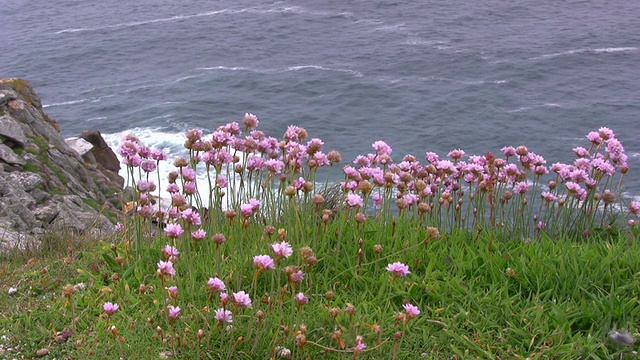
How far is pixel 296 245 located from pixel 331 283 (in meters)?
0.45

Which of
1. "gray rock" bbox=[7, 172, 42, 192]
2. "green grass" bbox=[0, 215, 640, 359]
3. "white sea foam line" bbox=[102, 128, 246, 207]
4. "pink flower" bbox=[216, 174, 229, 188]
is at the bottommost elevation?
"white sea foam line" bbox=[102, 128, 246, 207]

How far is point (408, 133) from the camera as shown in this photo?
111ft

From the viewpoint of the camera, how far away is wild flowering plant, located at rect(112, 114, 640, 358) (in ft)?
15.3

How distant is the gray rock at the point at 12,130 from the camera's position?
14227mm

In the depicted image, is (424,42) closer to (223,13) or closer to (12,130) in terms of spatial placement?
(223,13)

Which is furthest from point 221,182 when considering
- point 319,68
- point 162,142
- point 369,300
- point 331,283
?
point 319,68

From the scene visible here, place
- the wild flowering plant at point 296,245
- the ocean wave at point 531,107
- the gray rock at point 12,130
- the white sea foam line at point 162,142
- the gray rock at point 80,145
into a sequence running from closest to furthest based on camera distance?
1. the wild flowering plant at point 296,245
2. the gray rock at point 12,130
3. the gray rock at point 80,145
4. the white sea foam line at point 162,142
5. the ocean wave at point 531,107

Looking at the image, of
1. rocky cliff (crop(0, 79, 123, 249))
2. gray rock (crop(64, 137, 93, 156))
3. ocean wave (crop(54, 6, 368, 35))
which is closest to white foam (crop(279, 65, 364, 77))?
ocean wave (crop(54, 6, 368, 35))

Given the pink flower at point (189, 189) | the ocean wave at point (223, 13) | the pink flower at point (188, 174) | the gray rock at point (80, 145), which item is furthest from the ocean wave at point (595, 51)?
the pink flower at point (188, 174)

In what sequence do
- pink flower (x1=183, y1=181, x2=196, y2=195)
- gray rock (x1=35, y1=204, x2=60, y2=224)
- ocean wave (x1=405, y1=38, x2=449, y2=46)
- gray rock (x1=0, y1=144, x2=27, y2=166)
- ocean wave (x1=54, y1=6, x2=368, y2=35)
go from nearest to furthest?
pink flower (x1=183, y1=181, x2=196, y2=195), gray rock (x1=35, y1=204, x2=60, y2=224), gray rock (x1=0, y1=144, x2=27, y2=166), ocean wave (x1=405, y1=38, x2=449, y2=46), ocean wave (x1=54, y1=6, x2=368, y2=35)

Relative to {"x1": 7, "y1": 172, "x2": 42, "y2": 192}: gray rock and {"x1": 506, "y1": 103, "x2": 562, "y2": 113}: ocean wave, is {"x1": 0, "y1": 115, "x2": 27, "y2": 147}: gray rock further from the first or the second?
{"x1": 506, "y1": 103, "x2": 562, "y2": 113}: ocean wave

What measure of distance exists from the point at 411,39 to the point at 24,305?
148ft

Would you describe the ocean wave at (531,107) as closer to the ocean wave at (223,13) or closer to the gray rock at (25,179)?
the ocean wave at (223,13)

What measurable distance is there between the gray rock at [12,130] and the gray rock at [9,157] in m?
0.48
